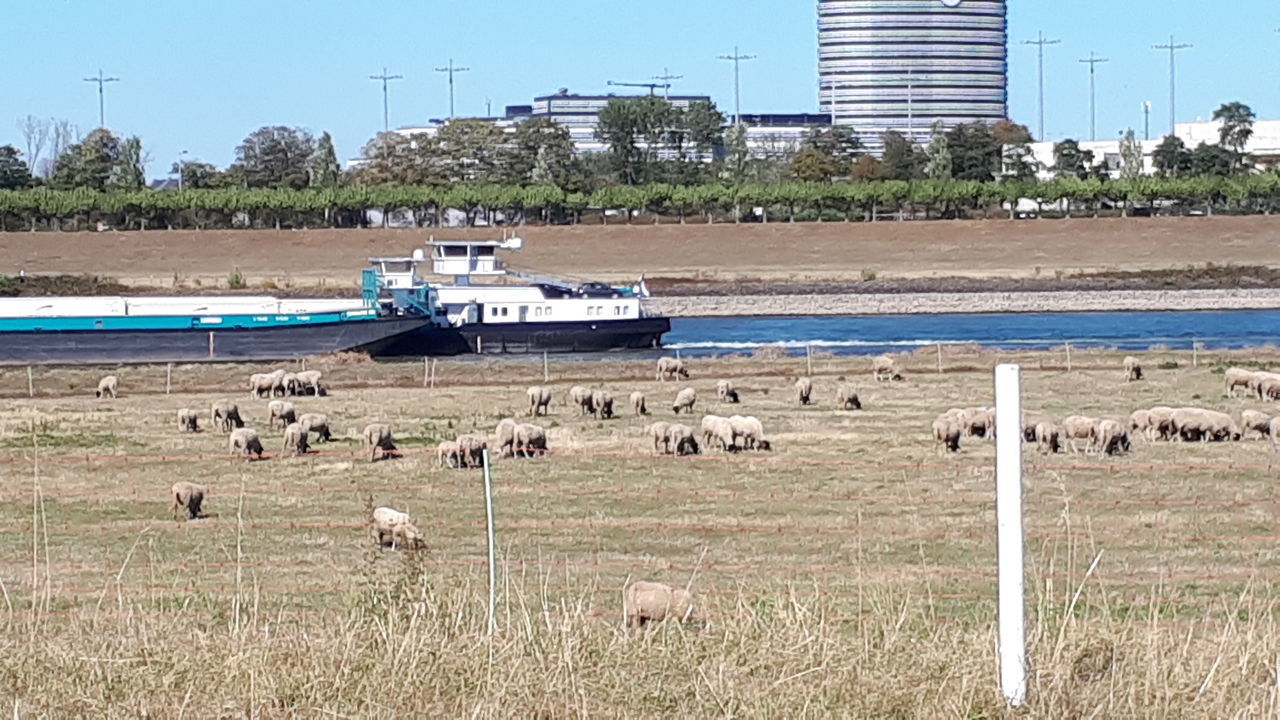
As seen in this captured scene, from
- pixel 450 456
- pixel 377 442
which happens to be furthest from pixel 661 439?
pixel 377 442

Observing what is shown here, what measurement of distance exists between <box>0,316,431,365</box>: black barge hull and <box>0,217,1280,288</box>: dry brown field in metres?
34.5

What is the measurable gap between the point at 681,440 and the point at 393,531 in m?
9.43

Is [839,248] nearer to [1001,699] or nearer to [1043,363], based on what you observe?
[1043,363]

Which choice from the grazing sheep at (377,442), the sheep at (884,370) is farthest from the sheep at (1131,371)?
the grazing sheep at (377,442)

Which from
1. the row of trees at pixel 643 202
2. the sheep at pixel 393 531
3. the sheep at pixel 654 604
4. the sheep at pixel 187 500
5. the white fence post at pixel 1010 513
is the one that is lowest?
the sheep at pixel 187 500

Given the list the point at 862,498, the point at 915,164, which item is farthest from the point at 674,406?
the point at 915,164

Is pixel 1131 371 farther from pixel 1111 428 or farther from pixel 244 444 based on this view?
pixel 244 444

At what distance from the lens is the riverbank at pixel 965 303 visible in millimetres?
78938

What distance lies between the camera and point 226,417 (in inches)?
1120

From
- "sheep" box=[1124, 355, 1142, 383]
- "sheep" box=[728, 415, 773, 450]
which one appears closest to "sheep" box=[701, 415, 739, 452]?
"sheep" box=[728, 415, 773, 450]

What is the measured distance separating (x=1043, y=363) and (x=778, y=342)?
19.1 m

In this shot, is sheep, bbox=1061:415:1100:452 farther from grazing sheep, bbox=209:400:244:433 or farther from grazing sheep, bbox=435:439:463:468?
grazing sheep, bbox=209:400:244:433

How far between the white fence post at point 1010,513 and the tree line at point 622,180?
103799 mm

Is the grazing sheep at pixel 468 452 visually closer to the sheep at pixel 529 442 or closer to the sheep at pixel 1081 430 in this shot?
the sheep at pixel 529 442
